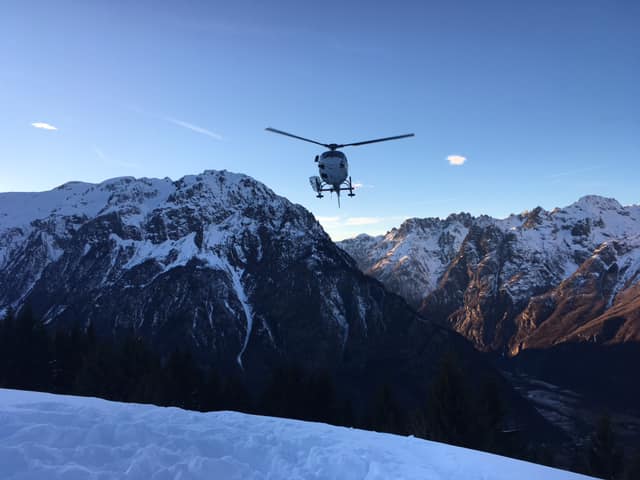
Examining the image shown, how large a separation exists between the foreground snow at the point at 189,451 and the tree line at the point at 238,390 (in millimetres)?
29354

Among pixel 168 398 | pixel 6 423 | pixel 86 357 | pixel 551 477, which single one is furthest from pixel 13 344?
pixel 551 477

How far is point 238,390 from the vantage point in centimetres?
6931

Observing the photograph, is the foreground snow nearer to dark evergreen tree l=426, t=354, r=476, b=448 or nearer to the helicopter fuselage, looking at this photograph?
dark evergreen tree l=426, t=354, r=476, b=448

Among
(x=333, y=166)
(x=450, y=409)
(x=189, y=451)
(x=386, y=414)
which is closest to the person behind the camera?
(x=189, y=451)

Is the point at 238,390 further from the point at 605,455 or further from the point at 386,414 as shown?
the point at 605,455

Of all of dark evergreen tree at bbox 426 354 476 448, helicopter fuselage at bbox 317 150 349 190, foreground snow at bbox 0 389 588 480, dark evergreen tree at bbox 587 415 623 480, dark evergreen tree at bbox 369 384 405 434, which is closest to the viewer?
foreground snow at bbox 0 389 588 480

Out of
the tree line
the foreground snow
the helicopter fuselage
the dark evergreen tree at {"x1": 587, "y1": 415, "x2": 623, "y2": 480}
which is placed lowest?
the dark evergreen tree at {"x1": 587, "y1": 415, "x2": 623, "y2": 480}

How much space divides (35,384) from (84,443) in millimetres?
55171

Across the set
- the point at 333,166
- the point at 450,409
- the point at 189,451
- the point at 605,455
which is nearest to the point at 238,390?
the point at 450,409

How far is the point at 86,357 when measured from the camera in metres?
60.7

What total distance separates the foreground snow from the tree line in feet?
96.3

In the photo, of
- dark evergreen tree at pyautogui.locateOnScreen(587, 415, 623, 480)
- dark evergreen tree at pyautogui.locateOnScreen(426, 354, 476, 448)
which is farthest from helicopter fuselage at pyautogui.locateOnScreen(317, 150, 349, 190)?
dark evergreen tree at pyautogui.locateOnScreen(587, 415, 623, 480)

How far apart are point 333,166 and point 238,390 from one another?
1602 inches

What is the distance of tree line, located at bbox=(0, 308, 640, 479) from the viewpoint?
48000 mm
